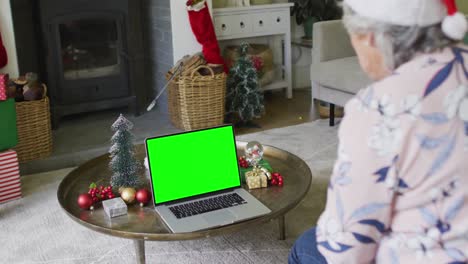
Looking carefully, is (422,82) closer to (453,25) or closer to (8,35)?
(453,25)

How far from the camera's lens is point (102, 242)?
7.63 feet

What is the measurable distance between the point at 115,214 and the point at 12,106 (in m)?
1.22

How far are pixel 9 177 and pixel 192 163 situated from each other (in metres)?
1.20

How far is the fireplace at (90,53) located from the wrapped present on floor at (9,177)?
97 centimetres

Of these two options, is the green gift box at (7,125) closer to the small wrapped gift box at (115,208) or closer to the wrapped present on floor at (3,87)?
the wrapped present on floor at (3,87)

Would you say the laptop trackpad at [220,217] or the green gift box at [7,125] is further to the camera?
the green gift box at [7,125]

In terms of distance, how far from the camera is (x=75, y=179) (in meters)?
2.27

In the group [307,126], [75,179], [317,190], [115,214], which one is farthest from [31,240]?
[307,126]

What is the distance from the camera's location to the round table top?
1780 millimetres

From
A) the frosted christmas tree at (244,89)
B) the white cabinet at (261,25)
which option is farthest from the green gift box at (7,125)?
the white cabinet at (261,25)

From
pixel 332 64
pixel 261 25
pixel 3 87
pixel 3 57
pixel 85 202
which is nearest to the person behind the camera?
pixel 85 202

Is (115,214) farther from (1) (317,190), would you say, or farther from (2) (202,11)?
(2) (202,11)

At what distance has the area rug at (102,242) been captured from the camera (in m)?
2.20

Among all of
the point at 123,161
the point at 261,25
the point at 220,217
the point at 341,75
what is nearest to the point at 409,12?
the point at 220,217
